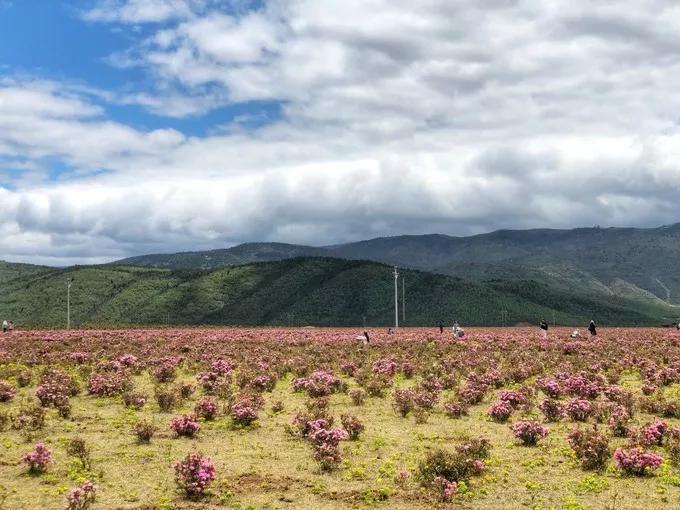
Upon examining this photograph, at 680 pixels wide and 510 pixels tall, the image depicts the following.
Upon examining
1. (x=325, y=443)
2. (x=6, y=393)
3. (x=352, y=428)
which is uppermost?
(x=6, y=393)

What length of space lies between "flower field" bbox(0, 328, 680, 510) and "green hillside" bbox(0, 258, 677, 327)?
113 m

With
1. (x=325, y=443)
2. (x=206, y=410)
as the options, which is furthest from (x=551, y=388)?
(x=206, y=410)

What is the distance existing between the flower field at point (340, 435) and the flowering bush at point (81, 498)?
0.04 m

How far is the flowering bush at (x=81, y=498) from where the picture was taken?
12.3 metres

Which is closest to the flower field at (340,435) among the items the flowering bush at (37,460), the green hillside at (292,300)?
the flowering bush at (37,460)

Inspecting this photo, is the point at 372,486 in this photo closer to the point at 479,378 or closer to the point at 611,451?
the point at 611,451

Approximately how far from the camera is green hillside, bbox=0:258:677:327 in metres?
154

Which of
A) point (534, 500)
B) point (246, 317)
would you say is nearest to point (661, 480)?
point (534, 500)

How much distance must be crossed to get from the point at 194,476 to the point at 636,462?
9.63 meters

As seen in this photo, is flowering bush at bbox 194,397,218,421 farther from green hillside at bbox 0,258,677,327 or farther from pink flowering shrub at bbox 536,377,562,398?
green hillside at bbox 0,258,677,327

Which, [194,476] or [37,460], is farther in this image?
[37,460]

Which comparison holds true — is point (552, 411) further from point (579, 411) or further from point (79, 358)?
point (79, 358)

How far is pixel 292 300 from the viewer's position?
6850 inches

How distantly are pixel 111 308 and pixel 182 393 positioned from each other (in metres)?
154
